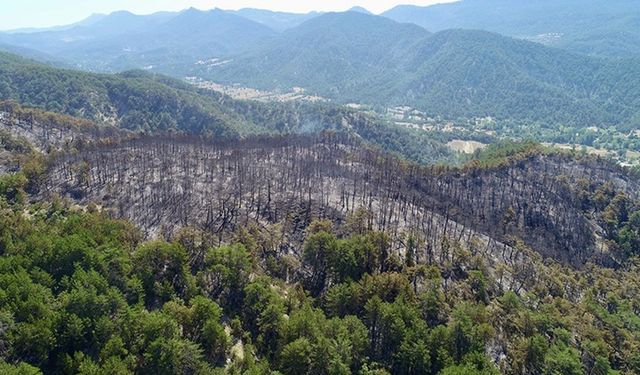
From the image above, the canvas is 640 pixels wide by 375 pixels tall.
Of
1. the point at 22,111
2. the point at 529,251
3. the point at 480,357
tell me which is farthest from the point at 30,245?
the point at 22,111

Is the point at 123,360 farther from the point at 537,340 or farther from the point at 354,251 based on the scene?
the point at 537,340

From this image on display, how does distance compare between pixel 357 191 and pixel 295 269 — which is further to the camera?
pixel 357 191

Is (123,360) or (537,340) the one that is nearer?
(123,360)

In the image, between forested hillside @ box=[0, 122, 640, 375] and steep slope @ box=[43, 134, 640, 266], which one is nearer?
forested hillside @ box=[0, 122, 640, 375]

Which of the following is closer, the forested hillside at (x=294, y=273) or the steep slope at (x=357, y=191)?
the forested hillside at (x=294, y=273)

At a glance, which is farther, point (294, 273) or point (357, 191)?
point (357, 191)

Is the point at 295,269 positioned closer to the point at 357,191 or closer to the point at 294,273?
the point at 294,273

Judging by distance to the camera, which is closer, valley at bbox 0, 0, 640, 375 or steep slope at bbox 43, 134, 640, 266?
valley at bbox 0, 0, 640, 375

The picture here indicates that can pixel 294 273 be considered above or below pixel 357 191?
below

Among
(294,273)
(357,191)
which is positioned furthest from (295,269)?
(357,191)

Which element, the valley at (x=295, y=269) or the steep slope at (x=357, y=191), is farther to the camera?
the steep slope at (x=357, y=191)

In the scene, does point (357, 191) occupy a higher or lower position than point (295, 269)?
higher
